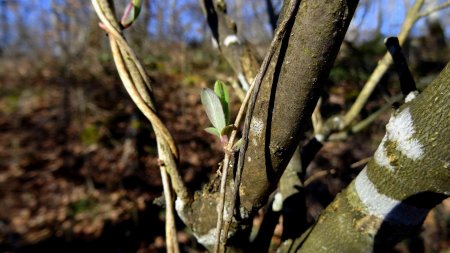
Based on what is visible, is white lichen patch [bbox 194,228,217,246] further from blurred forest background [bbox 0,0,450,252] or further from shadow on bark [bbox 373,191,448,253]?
blurred forest background [bbox 0,0,450,252]

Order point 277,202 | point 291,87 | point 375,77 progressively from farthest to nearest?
point 375,77
point 277,202
point 291,87

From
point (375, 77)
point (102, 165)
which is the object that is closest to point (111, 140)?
point (102, 165)

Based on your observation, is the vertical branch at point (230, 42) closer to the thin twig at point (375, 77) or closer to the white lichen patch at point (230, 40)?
the white lichen patch at point (230, 40)

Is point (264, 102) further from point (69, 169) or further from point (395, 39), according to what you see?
point (69, 169)

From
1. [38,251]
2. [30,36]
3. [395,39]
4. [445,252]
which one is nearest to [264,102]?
[395,39]

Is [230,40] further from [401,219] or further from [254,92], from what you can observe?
[401,219]

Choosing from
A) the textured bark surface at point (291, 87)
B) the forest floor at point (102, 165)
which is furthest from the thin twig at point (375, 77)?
the forest floor at point (102, 165)
